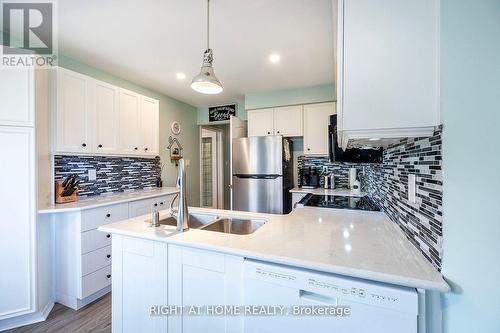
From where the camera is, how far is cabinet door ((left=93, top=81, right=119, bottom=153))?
244 centimetres

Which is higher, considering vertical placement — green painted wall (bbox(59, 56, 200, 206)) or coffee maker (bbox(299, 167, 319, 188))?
green painted wall (bbox(59, 56, 200, 206))

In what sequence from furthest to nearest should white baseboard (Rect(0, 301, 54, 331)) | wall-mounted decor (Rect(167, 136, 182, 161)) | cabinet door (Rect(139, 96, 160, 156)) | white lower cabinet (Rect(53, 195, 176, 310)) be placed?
1. wall-mounted decor (Rect(167, 136, 182, 161))
2. cabinet door (Rect(139, 96, 160, 156))
3. white lower cabinet (Rect(53, 195, 176, 310))
4. white baseboard (Rect(0, 301, 54, 331))

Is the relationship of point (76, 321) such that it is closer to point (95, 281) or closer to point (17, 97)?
point (95, 281)

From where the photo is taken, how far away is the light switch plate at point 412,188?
1.02 meters

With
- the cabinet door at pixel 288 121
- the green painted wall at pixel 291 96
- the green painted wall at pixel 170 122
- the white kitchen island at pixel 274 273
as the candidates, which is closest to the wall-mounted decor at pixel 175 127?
the green painted wall at pixel 170 122

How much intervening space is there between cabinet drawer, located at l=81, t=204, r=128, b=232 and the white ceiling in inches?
64.0

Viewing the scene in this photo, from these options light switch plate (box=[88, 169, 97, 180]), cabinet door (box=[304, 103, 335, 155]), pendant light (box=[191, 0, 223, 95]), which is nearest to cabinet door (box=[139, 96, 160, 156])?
light switch plate (box=[88, 169, 97, 180])

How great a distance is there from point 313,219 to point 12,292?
2.39 metres

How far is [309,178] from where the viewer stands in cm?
345

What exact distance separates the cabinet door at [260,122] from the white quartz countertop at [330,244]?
222 cm

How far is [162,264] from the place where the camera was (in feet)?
3.92

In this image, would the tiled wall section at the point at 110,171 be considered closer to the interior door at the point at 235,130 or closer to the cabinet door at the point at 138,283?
the interior door at the point at 235,130

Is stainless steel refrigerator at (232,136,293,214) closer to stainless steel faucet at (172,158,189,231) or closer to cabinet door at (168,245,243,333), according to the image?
stainless steel faucet at (172,158,189,231)

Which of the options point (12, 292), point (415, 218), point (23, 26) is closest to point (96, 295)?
point (12, 292)
